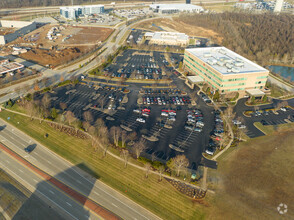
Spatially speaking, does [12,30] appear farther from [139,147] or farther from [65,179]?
[139,147]

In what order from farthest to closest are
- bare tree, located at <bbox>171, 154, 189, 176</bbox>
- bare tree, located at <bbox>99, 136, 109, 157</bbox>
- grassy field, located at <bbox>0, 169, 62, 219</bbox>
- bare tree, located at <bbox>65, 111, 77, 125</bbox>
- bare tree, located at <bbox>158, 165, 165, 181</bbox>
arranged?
bare tree, located at <bbox>65, 111, 77, 125</bbox>
bare tree, located at <bbox>99, 136, 109, 157</bbox>
bare tree, located at <bbox>171, 154, 189, 176</bbox>
bare tree, located at <bbox>158, 165, 165, 181</bbox>
grassy field, located at <bbox>0, 169, 62, 219</bbox>

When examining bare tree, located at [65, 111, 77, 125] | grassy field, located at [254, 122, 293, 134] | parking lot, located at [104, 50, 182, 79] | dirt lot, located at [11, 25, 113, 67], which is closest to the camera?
bare tree, located at [65, 111, 77, 125]

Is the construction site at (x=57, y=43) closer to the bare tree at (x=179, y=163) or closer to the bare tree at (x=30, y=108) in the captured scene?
the bare tree at (x=30, y=108)

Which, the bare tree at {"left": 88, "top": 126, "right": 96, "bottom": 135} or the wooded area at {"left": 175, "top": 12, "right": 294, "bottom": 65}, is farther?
the wooded area at {"left": 175, "top": 12, "right": 294, "bottom": 65}

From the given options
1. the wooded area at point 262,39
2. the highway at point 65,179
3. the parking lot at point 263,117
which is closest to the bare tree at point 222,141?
the parking lot at point 263,117

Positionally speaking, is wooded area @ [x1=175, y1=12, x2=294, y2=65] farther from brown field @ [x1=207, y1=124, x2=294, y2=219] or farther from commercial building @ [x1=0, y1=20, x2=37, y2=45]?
commercial building @ [x1=0, y1=20, x2=37, y2=45]

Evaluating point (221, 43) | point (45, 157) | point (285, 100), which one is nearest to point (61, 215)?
point (45, 157)

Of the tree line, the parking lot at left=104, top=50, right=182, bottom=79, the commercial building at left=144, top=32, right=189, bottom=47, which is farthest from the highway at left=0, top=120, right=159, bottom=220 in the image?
the commercial building at left=144, top=32, right=189, bottom=47
